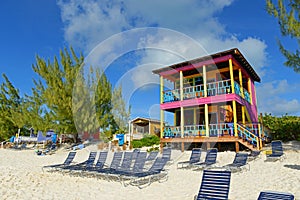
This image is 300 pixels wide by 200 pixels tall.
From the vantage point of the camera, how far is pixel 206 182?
5.40 meters

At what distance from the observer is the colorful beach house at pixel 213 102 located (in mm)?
14086

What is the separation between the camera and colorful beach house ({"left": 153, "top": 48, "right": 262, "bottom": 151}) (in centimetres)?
A: 1409

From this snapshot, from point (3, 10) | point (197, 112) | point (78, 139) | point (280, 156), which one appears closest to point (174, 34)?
point (197, 112)

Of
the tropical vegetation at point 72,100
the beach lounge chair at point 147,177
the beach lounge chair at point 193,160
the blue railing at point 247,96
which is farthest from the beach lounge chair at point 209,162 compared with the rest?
the tropical vegetation at point 72,100

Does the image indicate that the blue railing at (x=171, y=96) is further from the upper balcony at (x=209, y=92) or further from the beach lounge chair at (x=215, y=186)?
the beach lounge chair at (x=215, y=186)

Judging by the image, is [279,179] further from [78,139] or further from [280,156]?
[78,139]

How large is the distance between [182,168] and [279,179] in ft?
13.2

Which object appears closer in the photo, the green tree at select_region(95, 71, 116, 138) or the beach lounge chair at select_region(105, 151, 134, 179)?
the beach lounge chair at select_region(105, 151, 134, 179)

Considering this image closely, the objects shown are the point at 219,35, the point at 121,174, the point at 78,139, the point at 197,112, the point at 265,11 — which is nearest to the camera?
the point at 121,174

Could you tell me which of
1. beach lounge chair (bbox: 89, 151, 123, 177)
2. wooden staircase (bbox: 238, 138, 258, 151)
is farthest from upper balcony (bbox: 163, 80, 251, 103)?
beach lounge chair (bbox: 89, 151, 123, 177)

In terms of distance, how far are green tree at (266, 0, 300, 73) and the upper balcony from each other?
366 centimetres

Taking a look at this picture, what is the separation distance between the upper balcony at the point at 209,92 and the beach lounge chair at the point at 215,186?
976cm

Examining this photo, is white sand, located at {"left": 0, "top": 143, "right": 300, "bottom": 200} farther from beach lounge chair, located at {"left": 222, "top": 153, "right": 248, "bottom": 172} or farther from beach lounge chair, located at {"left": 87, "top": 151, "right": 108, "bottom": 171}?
beach lounge chair, located at {"left": 87, "top": 151, "right": 108, "bottom": 171}

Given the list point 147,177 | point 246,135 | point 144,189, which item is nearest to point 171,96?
point 246,135
